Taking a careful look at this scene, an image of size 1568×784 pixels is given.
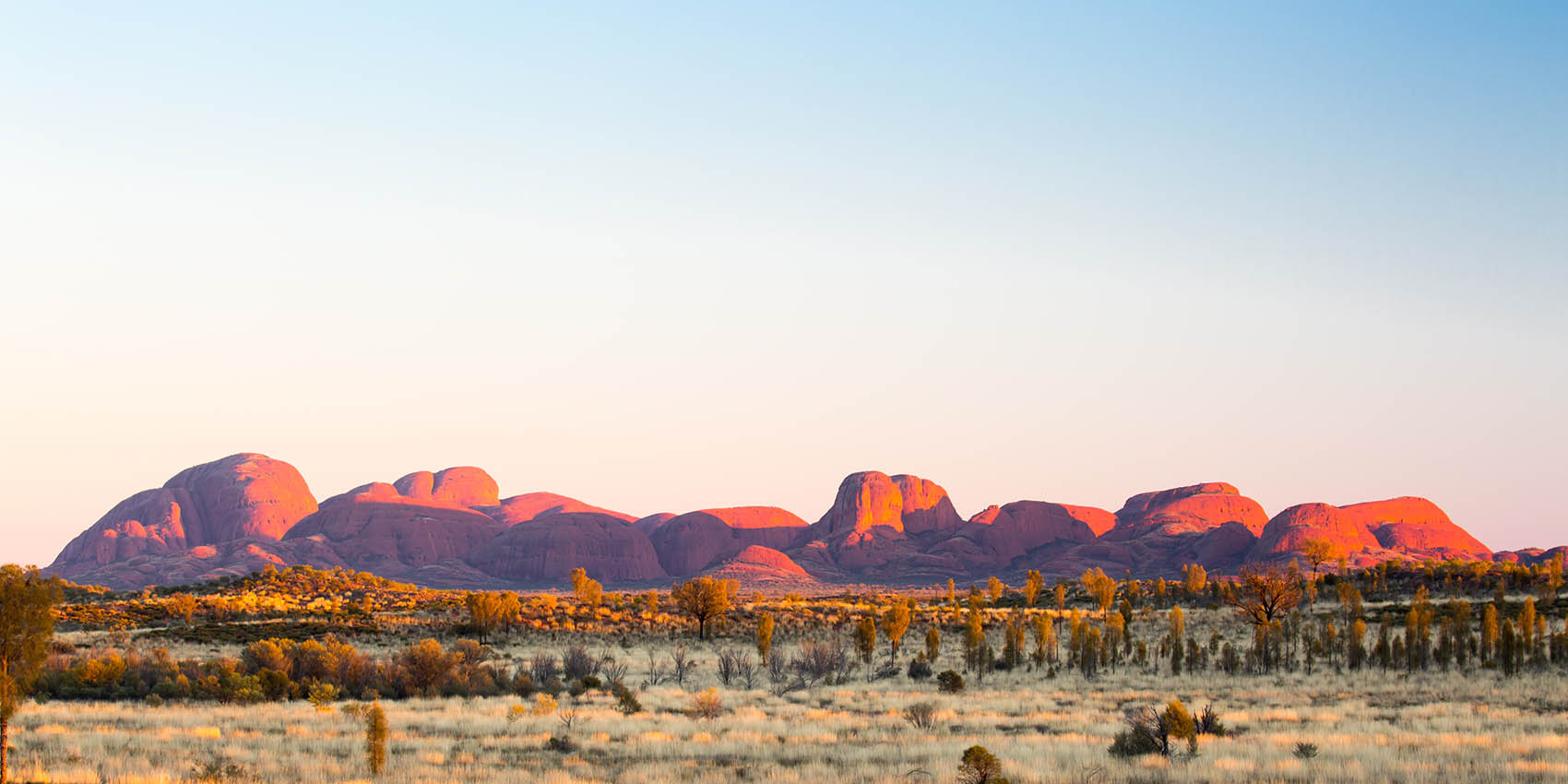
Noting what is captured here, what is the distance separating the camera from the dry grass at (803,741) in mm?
16859

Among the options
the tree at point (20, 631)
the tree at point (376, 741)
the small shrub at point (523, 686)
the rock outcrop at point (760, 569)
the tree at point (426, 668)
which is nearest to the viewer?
the tree at point (20, 631)

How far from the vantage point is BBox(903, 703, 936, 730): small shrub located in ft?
78.4

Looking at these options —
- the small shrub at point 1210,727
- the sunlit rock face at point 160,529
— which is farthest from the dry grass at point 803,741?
the sunlit rock face at point 160,529

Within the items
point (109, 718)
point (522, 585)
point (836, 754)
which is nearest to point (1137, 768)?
point (836, 754)

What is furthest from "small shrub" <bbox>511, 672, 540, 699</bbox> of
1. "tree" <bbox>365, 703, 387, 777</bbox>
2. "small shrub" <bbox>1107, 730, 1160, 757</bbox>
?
"small shrub" <bbox>1107, 730, 1160, 757</bbox>

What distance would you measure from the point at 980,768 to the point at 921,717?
9.81m

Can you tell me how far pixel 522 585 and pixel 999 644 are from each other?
13008 centimetres

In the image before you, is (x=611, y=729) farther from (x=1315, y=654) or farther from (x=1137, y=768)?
(x=1315, y=654)

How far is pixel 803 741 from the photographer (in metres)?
21.4

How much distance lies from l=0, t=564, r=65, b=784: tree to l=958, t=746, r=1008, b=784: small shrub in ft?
38.4

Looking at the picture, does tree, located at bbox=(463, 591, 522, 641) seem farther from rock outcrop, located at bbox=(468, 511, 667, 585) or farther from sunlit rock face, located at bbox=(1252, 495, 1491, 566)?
sunlit rock face, located at bbox=(1252, 495, 1491, 566)

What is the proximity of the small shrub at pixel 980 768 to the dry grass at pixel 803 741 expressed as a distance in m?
0.91

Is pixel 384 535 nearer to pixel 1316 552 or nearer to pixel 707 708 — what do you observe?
pixel 1316 552

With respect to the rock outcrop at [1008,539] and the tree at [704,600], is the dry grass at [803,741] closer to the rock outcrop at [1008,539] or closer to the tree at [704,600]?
the tree at [704,600]
